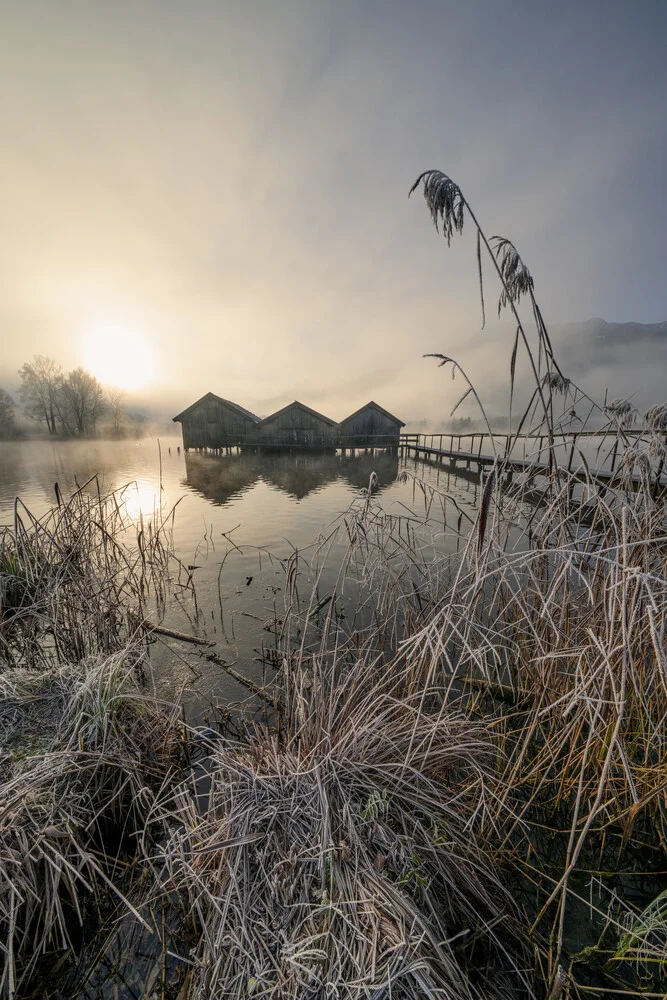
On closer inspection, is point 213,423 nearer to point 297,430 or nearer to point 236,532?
point 297,430

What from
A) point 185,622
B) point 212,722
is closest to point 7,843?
point 212,722

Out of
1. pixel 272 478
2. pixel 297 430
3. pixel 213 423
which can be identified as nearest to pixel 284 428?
pixel 297 430

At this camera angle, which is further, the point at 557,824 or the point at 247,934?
the point at 557,824

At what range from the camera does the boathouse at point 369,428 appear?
34.8 meters

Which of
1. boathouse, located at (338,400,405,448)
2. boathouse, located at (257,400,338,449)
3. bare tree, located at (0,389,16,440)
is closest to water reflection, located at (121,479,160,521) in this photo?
boathouse, located at (257,400,338,449)

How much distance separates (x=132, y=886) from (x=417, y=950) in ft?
5.60

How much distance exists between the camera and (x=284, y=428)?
115 ft

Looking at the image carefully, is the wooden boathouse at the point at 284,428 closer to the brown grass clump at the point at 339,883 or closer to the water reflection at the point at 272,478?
the water reflection at the point at 272,478

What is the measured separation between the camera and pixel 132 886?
2.00 metres

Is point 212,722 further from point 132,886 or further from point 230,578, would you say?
point 230,578

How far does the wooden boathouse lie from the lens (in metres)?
34.2

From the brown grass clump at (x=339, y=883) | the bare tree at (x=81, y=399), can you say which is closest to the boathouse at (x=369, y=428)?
the brown grass clump at (x=339, y=883)

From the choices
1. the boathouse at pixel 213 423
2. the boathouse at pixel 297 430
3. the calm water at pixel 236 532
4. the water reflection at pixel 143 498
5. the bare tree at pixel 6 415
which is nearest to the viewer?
the calm water at pixel 236 532

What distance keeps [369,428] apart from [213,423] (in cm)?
1543
